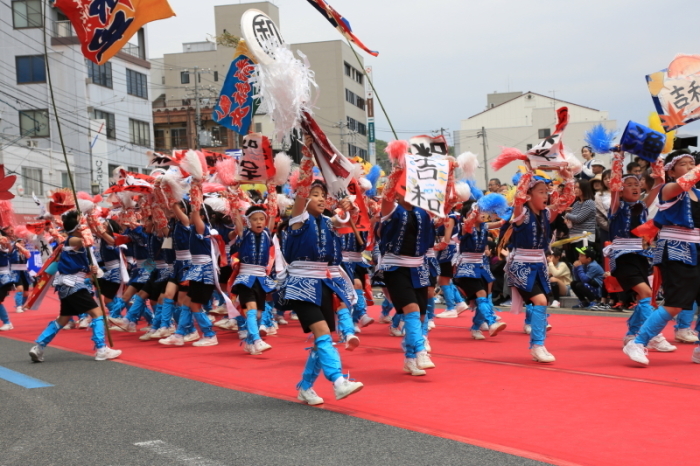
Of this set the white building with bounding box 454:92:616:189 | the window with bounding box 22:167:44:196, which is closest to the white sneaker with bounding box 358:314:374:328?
the window with bounding box 22:167:44:196

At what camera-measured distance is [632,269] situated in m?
8.45

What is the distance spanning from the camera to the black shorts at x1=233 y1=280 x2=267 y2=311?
31.1 ft

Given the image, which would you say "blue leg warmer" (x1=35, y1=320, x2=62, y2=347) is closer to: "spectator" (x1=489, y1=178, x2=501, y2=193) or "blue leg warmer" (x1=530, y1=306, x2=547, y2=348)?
"blue leg warmer" (x1=530, y1=306, x2=547, y2=348)

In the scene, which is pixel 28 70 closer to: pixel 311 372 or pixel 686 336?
pixel 686 336

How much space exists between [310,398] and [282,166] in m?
2.74

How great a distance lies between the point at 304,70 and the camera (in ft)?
20.0

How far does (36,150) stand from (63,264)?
1100 inches

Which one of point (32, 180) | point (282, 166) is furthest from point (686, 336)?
point (32, 180)

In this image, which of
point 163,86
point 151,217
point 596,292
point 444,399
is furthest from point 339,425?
point 163,86

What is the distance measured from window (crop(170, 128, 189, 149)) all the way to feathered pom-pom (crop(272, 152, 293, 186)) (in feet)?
133

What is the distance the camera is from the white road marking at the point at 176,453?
15.2 feet

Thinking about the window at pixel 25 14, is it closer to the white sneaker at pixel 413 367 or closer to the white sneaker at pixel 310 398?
the white sneaker at pixel 413 367

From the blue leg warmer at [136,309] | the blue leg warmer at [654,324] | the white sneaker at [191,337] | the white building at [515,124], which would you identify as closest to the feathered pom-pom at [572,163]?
the blue leg warmer at [654,324]

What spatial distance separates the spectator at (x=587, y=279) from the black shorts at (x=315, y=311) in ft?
23.7
